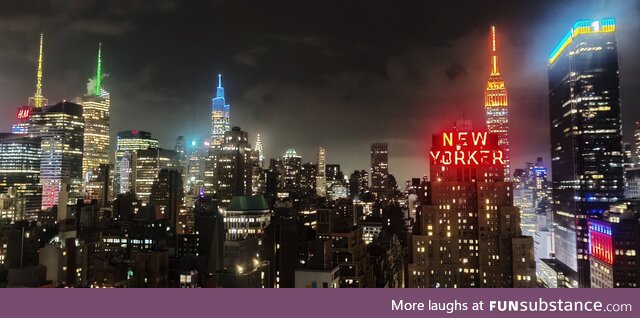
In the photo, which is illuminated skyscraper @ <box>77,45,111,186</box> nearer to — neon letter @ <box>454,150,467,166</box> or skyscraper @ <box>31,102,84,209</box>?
skyscraper @ <box>31,102,84,209</box>

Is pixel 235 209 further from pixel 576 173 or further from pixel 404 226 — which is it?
pixel 576 173

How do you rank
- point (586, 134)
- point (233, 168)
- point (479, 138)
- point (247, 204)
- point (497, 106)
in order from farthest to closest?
point (497, 106) → point (233, 168) → point (586, 134) → point (247, 204) → point (479, 138)

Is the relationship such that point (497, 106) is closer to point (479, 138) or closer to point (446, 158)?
point (479, 138)

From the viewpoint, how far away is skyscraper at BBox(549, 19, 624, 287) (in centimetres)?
3100

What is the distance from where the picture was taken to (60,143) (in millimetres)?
49719

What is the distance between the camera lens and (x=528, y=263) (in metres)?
18.6

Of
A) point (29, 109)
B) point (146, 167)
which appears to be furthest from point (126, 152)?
point (29, 109)

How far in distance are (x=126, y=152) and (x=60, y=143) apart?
866cm

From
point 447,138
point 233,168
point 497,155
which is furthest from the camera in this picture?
point 233,168

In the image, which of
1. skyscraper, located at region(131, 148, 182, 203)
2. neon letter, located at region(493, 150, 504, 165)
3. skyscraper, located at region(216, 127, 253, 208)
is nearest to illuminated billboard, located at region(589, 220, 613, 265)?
neon letter, located at region(493, 150, 504, 165)

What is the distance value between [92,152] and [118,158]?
14.1 ft

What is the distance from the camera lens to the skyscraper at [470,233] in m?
18.8

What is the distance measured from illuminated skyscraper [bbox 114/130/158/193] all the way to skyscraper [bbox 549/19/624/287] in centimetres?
4510

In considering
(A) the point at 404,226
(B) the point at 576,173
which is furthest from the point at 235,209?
(B) the point at 576,173
